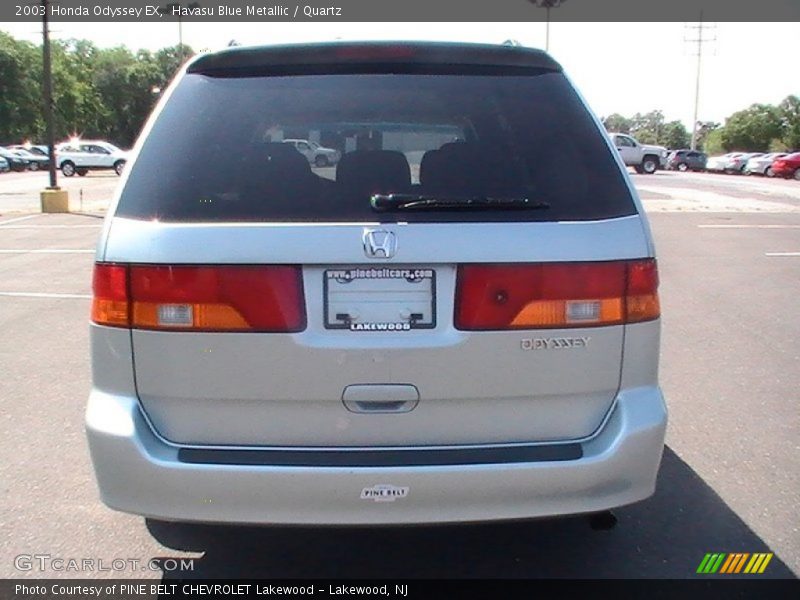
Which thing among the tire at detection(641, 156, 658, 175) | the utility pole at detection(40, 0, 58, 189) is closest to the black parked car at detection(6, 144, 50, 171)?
the utility pole at detection(40, 0, 58, 189)

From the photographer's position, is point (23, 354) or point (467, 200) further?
A: point (23, 354)

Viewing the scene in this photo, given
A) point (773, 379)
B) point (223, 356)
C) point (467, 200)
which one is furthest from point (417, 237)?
point (773, 379)

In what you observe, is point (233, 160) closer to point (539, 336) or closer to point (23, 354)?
point (539, 336)

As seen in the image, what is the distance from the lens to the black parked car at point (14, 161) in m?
48.1

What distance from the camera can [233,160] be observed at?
2.80 meters

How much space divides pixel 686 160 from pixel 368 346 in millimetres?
56220

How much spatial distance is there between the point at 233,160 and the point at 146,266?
18.6 inches

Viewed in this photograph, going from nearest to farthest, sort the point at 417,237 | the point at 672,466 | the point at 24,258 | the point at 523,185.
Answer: the point at 417,237, the point at 523,185, the point at 672,466, the point at 24,258

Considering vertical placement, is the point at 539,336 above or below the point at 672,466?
above

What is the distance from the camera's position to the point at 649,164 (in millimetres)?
42000

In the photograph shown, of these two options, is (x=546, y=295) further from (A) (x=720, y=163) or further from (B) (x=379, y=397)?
(A) (x=720, y=163)

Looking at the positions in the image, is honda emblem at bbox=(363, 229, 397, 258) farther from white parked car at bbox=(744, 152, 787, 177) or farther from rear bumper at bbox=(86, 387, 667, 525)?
white parked car at bbox=(744, 152, 787, 177)

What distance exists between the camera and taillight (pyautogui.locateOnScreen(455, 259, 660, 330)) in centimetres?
257

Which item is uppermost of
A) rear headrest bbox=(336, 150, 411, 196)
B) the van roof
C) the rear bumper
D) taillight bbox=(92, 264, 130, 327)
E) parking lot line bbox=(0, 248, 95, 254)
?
the van roof
